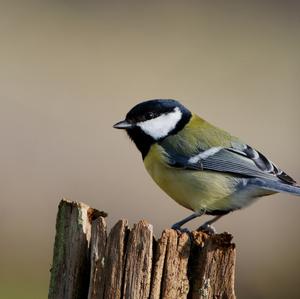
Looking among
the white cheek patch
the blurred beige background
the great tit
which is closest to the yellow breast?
the great tit

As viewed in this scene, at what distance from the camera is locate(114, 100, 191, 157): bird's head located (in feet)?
14.3

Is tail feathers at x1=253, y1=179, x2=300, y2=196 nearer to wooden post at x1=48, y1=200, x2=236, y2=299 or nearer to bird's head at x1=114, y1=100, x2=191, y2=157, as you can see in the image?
bird's head at x1=114, y1=100, x2=191, y2=157

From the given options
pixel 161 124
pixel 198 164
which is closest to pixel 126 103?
pixel 161 124

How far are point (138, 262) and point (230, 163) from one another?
4.72 ft

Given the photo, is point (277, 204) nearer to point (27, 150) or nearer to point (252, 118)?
point (252, 118)

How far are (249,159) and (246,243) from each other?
3.80 metres

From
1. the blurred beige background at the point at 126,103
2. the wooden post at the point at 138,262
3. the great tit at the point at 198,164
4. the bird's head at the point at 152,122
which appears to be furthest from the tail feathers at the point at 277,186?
the blurred beige background at the point at 126,103

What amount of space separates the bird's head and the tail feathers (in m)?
0.54

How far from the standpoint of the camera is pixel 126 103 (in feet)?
31.7

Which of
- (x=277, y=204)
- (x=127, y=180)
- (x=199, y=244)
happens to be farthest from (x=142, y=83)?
(x=199, y=244)

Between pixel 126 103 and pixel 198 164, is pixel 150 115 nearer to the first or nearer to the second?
pixel 198 164

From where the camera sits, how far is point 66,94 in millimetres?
10023

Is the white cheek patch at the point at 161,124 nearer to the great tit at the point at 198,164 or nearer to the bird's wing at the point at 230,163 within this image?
the great tit at the point at 198,164

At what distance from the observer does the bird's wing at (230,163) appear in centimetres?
428
